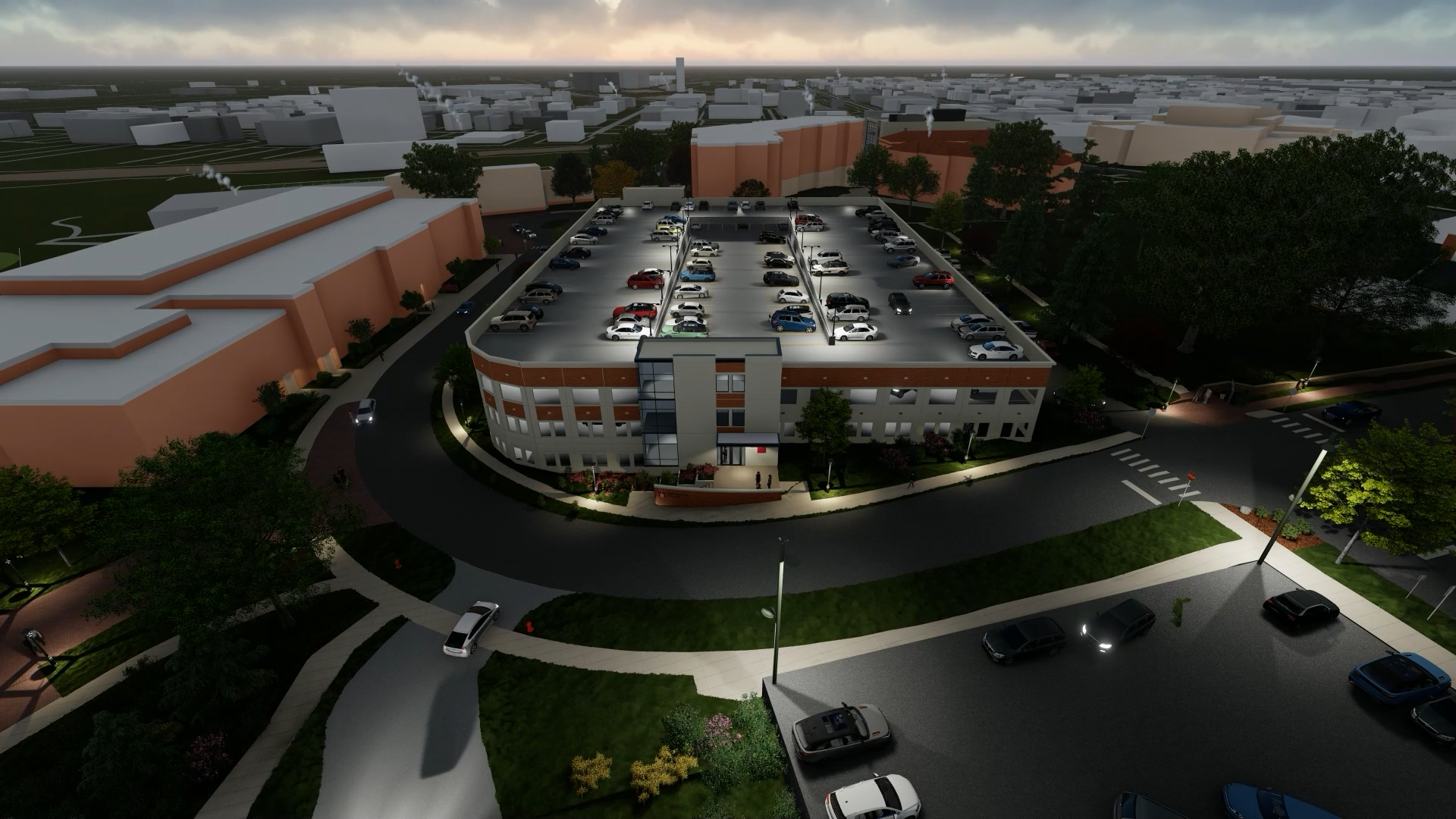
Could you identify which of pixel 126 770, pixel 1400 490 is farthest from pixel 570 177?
pixel 1400 490

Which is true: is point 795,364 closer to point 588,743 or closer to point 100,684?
point 588,743

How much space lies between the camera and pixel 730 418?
39844 millimetres

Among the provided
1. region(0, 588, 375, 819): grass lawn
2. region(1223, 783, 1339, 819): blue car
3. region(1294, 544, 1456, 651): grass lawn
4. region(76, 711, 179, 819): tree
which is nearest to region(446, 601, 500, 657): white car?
region(0, 588, 375, 819): grass lawn

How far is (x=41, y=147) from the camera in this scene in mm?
177625

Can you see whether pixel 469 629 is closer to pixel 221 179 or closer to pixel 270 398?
pixel 270 398

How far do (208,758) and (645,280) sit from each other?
42187mm

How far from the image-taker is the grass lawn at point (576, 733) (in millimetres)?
22625

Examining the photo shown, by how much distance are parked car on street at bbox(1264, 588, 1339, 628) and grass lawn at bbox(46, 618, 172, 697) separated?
183 feet

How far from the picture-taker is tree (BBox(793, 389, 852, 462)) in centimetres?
3844

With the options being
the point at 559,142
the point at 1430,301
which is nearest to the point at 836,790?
the point at 1430,301

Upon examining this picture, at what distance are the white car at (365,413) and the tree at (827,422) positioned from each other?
35569 mm

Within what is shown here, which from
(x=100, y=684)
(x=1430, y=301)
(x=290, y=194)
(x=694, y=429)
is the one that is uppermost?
(x=290, y=194)

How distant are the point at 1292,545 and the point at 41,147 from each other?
29836 centimetres

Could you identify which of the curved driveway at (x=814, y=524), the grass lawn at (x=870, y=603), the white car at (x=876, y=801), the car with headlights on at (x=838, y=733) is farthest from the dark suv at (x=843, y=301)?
the white car at (x=876, y=801)
